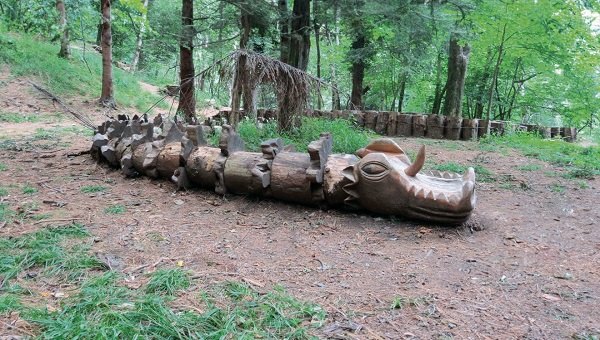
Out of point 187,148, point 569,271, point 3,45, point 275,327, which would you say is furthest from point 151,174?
point 3,45

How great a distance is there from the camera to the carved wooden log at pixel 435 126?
388 inches

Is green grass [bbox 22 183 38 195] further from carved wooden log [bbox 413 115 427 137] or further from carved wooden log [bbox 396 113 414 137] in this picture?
carved wooden log [bbox 413 115 427 137]

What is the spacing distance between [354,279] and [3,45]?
15.1 metres

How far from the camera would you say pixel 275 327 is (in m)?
1.99

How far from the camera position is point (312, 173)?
3.67 m

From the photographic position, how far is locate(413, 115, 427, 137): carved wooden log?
33.0 ft

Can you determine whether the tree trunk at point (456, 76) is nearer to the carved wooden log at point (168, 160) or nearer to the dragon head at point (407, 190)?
the dragon head at point (407, 190)

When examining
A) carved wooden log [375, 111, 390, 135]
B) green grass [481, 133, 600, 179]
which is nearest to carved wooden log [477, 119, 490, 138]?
green grass [481, 133, 600, 179]

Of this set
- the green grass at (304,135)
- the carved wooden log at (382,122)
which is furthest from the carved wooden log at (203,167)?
the carved wooden log at (382,122)

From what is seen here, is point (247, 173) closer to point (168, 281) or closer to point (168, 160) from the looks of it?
point (168, 160)

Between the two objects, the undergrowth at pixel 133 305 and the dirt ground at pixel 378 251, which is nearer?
the undergrowth at pixel 133 305

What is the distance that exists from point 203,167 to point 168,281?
2.10 metres

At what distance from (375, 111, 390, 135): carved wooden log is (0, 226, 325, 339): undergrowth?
8.53 meters

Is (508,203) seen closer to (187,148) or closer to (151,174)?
(187,148)
